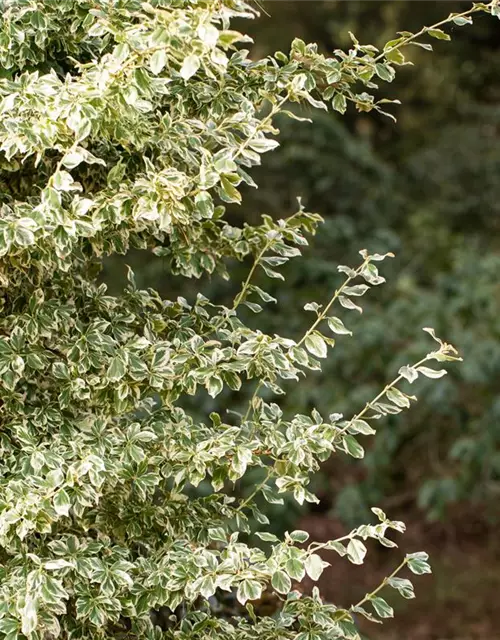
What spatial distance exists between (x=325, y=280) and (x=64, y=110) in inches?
186

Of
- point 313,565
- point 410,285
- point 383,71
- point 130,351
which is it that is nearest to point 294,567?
point 313,565

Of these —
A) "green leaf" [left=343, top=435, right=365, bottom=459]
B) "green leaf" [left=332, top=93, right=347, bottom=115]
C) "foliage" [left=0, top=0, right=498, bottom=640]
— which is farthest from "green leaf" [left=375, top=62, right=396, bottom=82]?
"green leaf" [left=343, top=435, right=365, bottom=459]

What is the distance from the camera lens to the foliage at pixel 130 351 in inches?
73.4

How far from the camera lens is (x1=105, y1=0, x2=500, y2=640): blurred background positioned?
601 centimetres

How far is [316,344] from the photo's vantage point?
2146 millimetres

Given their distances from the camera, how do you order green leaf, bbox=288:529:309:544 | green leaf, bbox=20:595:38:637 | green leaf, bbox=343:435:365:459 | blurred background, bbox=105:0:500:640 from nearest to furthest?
green leaf, bbox=20:595:38:637, green leaf, bbox=288:529:309:544, green leaf, bbox=343:435:365:459, blurred background, bbox=105:0:500:640

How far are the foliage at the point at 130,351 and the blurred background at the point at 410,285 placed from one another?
3.34 metres

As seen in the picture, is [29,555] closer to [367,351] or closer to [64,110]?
[64,110]

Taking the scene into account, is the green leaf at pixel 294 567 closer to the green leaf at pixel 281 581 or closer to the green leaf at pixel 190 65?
the green leaf at pixel 281 581

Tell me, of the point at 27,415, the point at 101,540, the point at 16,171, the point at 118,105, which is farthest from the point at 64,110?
the point at 101,540

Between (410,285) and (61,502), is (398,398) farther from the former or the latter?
(410,285)

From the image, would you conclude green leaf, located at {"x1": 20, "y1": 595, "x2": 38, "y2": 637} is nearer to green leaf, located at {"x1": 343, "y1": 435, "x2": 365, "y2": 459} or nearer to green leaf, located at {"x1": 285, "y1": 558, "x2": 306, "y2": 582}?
green leaf, located at {"x1": 285, "y1": 558, "x2": 306, "y2": 582}

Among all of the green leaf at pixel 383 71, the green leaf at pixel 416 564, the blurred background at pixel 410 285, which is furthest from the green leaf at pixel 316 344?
the blurred background at pixel 410 285

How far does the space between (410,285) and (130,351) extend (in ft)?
15.0
